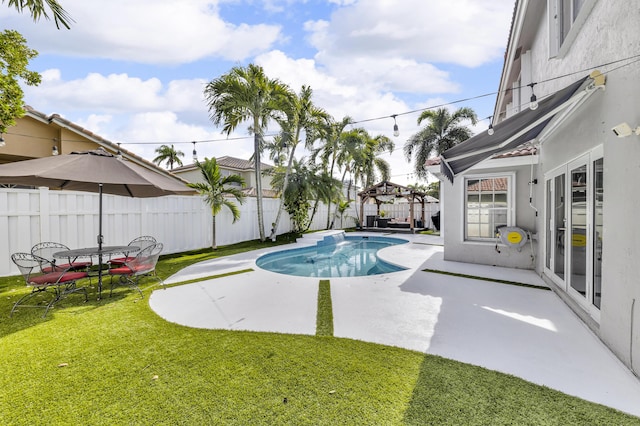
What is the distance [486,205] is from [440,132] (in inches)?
592

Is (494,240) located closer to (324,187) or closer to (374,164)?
(324,187)

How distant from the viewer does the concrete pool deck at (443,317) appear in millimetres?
3283

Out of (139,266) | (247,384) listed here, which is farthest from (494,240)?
(139,266)

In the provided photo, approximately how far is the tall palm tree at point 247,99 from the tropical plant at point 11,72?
6.29 m

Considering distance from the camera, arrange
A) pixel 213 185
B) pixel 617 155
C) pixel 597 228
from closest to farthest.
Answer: pixel 617 155
pixel 597 228
pixel 213 185

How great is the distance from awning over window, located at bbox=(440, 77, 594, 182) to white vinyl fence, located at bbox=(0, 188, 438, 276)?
10465mm

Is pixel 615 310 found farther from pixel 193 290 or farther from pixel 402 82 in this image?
pixel 402 82

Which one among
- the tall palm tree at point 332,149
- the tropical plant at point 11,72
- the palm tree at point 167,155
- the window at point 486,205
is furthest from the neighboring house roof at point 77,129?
the palm tree at point 167,155

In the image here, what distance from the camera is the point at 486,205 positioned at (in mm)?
9156

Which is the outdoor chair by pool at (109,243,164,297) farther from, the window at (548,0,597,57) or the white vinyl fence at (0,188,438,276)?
the window at (548,0,597,57)

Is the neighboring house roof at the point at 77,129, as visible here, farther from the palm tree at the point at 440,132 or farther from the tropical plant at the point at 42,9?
the palm tree at the point at 440,132

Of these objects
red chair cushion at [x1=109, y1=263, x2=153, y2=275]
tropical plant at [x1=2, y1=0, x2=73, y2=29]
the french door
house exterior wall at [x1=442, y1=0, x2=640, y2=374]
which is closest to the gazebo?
the french door

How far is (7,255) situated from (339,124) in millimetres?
17405

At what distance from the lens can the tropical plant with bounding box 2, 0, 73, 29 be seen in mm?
6280
